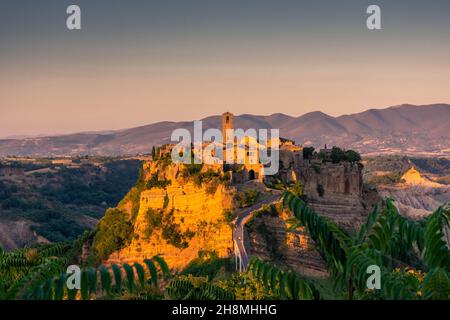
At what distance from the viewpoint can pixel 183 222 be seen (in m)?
39.0

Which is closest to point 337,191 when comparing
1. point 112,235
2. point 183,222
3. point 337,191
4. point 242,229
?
point 337,191

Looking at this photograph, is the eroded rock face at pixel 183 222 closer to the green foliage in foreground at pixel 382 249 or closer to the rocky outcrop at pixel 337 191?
the rocky outcrop at pixel 337 191

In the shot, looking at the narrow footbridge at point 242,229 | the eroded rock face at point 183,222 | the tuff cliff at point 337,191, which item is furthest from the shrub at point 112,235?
the tuff cliff at point 337,191

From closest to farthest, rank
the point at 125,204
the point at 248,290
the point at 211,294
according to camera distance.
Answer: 1. the point at 211,294
2. the point at 248,290
3. the point at 125,204

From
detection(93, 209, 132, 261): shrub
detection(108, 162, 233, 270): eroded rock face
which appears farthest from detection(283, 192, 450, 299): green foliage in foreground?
detection(93, 209, 132, 261): shrub

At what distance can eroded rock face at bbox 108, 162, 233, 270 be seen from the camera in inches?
1429

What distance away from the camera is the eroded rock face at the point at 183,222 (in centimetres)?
3628

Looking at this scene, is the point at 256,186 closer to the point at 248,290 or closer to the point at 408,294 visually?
the point at 248,290

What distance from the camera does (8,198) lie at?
13088cm

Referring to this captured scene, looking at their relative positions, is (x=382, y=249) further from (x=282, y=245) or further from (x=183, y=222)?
(x=183, y=222)

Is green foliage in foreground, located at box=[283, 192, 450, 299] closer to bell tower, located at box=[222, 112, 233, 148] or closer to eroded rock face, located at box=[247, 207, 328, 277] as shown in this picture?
eroded rock face, located at box=[247, 207, 328, 277]

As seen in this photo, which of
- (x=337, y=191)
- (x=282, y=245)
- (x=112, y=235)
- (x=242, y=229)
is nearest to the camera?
(x=242, y=229)
